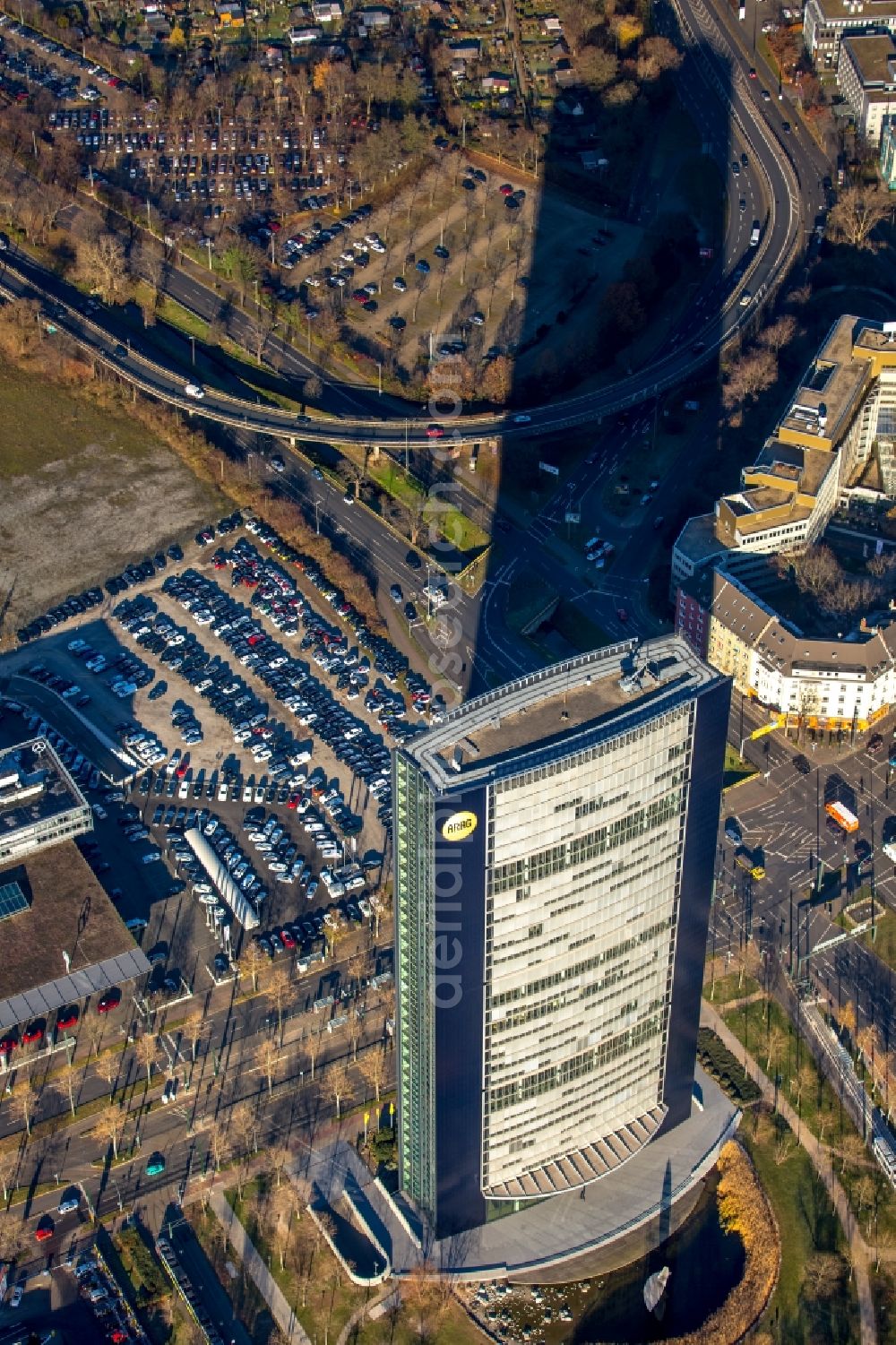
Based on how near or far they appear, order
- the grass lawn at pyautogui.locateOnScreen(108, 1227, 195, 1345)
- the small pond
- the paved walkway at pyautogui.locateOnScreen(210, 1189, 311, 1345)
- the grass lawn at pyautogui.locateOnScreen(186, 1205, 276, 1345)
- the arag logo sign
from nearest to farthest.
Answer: the arag logo sign → the paved walkway at pyautogui.locateOnScreen(210, 1189, 311, 1345) → the grass lawn at pyautogui.locateOnScreen(108, 1227, 195, 1345) → the grass lawn at pyautogui.locateOnScreen(186, 1205, 276, 1345) → the small pond

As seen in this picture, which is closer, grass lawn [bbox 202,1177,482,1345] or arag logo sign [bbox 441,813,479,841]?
arag logo sign [bbox 441,813,479,841]

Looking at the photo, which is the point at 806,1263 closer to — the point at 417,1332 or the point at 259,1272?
the point at 417,1332

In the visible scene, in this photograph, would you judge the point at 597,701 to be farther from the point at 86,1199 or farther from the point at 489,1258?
the point at 86,1199

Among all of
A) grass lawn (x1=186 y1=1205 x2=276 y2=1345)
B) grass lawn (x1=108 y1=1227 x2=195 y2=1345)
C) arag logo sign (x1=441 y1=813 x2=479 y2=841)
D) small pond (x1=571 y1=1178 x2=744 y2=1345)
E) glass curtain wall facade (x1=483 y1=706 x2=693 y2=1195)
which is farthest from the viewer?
small pond (x1=571 y1=1178 x2=744 y2=1345)

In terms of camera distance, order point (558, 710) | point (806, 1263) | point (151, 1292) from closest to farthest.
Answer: point (558, 710), point (151, 1292), point (806, 1263)

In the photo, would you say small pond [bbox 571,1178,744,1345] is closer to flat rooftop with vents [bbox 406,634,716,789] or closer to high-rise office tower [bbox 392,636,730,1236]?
high-rise office tower [bbox 392,636,730,1236]

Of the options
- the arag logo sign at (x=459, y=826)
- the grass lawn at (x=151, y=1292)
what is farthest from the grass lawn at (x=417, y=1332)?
the arag logo sign at (x=459, y=826)

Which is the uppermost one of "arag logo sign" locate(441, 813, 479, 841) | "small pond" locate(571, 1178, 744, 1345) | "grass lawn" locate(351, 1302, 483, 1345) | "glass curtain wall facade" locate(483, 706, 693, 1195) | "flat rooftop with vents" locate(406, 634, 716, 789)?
"flat rooftop with vents" locate(406, 634, 716, 789)

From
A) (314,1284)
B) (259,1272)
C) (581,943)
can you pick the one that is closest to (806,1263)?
(581,943)

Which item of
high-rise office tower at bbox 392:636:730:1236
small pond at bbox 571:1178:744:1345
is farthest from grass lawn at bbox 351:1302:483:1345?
small pond at bbox 571:1178:744:1345
